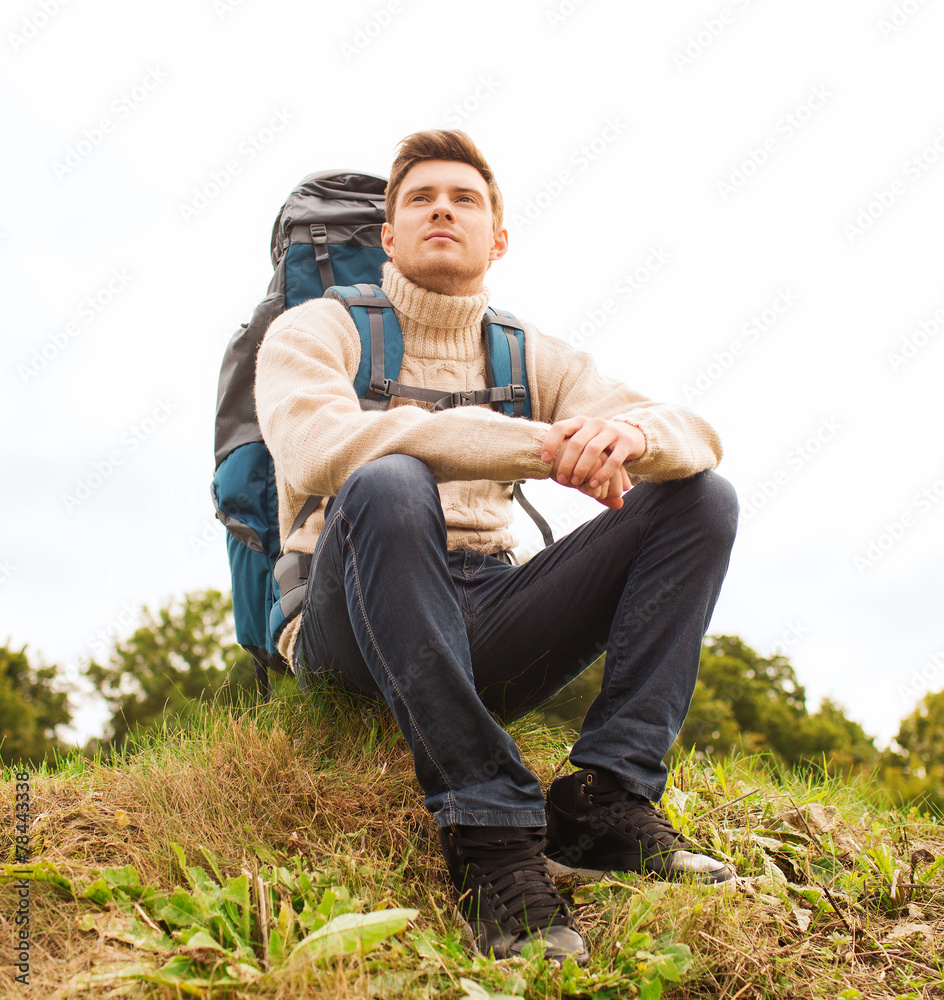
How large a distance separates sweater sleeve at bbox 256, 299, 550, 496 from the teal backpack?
354 mm

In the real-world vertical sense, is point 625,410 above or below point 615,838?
above

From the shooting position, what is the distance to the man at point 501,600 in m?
2.16

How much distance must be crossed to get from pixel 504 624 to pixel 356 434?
0.78 m

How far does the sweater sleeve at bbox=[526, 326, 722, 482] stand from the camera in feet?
8.29

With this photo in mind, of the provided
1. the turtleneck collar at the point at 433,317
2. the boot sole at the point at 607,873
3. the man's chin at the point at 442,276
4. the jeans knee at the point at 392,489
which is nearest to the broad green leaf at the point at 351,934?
the boot sole at the point at 607,873

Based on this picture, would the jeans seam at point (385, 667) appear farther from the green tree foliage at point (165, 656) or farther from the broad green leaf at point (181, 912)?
the green tree foliage at point (165, 656)

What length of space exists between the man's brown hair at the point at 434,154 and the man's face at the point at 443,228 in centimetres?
3

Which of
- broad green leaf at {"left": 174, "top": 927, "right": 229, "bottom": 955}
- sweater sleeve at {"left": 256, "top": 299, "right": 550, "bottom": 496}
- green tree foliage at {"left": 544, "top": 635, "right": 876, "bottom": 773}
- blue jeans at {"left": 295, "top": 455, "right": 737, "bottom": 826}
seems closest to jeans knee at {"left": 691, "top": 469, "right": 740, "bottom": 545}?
blue jeans at {"left": 295, "top": 455, "right": 737, "bottom": 826}

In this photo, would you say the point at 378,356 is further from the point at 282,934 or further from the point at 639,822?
the point at 282,934

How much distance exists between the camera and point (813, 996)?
2.09m

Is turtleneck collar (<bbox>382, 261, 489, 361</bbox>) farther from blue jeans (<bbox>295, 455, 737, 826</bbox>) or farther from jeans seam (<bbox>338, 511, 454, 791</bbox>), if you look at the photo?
jeans seam (<bbox>338, 511, 454, 791</bbox>)

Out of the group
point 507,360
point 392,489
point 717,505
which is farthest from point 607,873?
point 507,360

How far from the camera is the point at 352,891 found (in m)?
2.21

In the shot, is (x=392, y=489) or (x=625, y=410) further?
(x=625, y=410)
